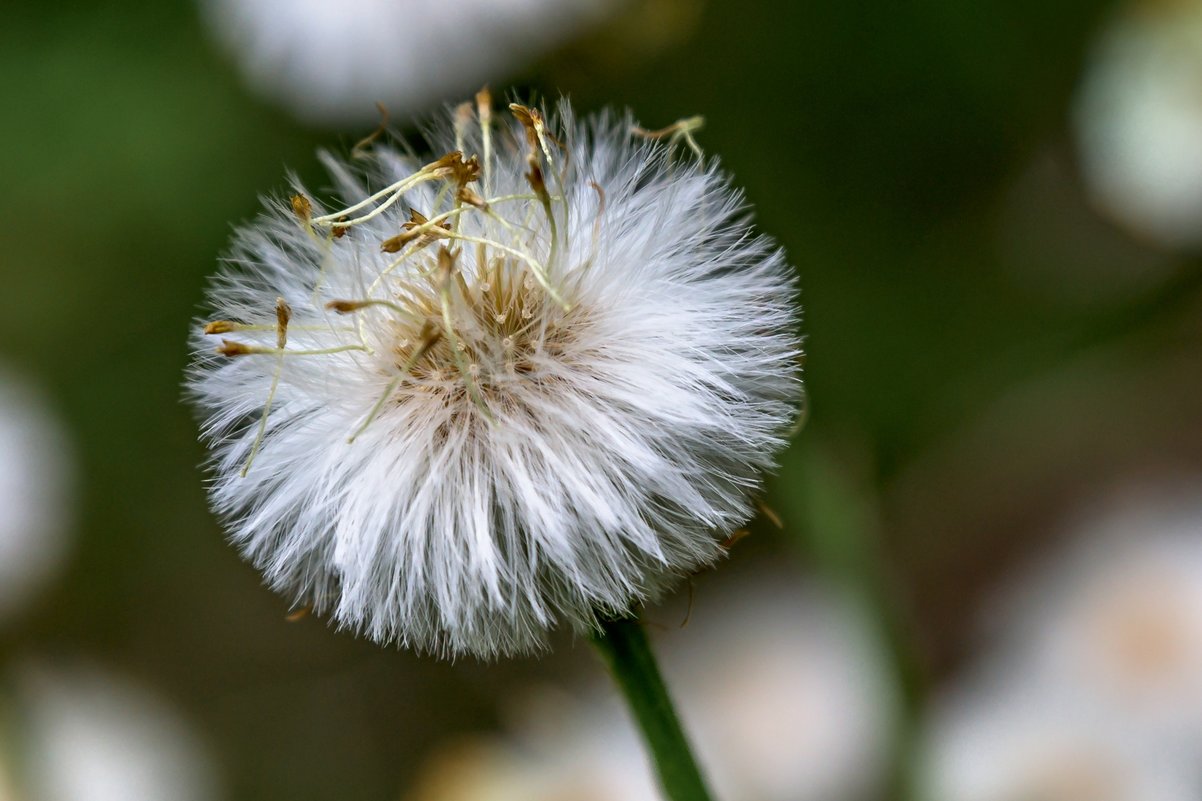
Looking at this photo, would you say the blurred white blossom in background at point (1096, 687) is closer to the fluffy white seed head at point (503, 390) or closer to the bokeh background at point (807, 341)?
the bokeh background at point (807, 341)

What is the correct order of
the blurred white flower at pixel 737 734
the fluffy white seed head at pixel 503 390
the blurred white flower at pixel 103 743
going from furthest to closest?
the blurred white flower at pixel 103 743 < the blurred white flower at pixel 737 734 < the fluffy white seed head at pixel 503 390

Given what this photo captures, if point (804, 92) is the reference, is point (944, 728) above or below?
below

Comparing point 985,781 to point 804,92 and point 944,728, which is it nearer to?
point 944,728

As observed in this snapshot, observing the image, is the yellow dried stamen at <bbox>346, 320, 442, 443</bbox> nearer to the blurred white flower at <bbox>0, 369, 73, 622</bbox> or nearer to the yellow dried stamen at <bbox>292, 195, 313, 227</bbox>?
the yellow dried stamen at <bbox>292, 195, 313, 227</bbox>

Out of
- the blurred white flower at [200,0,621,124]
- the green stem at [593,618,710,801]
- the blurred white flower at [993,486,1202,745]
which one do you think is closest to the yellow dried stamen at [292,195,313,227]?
the green stem at [593,618,710,801]

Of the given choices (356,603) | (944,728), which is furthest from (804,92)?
(356,603)

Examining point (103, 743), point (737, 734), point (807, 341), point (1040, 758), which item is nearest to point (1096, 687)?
point (1040, 758)

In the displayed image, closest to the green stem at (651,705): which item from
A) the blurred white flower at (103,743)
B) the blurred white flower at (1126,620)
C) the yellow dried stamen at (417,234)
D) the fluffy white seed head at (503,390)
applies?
the fluffy white seed head at (503,390)

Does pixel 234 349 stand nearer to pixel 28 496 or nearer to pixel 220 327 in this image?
pixel 220 327
